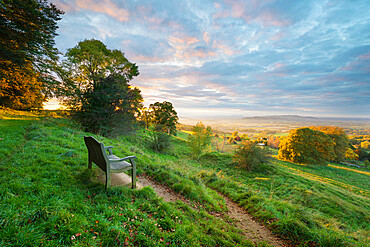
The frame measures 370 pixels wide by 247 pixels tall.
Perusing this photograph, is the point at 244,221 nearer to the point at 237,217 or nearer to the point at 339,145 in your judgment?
the point at 237,217

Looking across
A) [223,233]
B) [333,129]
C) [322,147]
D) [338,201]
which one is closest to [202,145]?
[338,201]

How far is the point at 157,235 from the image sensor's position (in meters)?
2.90

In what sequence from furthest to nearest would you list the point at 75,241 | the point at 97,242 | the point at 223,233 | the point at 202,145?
the point at 202,145
the point at 223,233
the point at 97,242
the point at 75,241

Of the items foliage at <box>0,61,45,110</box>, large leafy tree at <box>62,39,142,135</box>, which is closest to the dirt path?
large leafy tree at <box>62,39,142,135</box>

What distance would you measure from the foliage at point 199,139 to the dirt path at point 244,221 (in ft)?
46.4

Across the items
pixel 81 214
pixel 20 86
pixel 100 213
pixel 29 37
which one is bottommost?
pixel 100 213

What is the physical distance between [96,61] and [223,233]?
2222 cm

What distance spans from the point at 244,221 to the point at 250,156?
1140 centimetres

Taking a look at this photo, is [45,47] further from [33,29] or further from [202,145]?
[202,145]

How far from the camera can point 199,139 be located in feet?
68.5

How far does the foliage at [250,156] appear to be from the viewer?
15086mm

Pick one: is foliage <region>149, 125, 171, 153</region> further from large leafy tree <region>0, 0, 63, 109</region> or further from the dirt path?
the dirt path

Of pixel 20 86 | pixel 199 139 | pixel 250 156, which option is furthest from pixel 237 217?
pixel 20 86

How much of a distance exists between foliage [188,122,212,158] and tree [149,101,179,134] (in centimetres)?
1426
